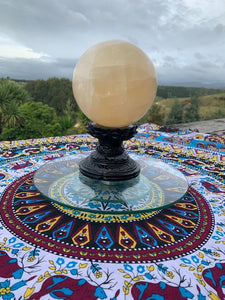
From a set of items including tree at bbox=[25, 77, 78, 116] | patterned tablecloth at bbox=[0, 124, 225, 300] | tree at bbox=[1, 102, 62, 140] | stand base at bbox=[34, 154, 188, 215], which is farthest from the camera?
tree at bbox=[25, 77, 78, 116]

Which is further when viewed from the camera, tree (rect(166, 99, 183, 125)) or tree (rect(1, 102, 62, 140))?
tree (rect(166, 99, 183, 125))

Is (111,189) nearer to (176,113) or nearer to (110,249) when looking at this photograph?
(110,249)

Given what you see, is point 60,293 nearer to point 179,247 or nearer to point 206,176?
point 179,247

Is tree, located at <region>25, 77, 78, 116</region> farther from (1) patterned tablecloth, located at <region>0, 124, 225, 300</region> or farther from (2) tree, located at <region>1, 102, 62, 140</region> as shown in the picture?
(1) patterned tablecloth, located at <region>0, 124, 225, 300</region>

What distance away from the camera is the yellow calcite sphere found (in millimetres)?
1949

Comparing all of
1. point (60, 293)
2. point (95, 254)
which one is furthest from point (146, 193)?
point (60, 293)

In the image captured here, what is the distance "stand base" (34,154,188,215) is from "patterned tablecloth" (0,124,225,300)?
0.08m

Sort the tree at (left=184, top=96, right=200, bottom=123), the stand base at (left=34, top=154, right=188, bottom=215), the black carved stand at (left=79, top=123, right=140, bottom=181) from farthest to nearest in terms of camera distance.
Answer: the tree at (left=184, top=96, right=200, bottom=123)
the black carved stand at (left=79, top=123, right=140, bottom=181)
the stand base at (left=34, top=154, right=188, bottom=215)

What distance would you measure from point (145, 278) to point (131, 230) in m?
0.42

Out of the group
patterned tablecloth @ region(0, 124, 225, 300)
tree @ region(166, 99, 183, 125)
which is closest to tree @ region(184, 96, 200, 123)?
tree @ region(166, 99, 183, 125)

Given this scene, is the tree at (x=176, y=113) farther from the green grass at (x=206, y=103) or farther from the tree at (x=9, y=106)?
the tree at (x=9, y=106)

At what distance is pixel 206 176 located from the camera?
2715 mm

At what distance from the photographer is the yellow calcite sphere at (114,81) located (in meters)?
1.95

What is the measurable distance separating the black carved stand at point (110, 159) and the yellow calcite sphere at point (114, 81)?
0.45 feet
